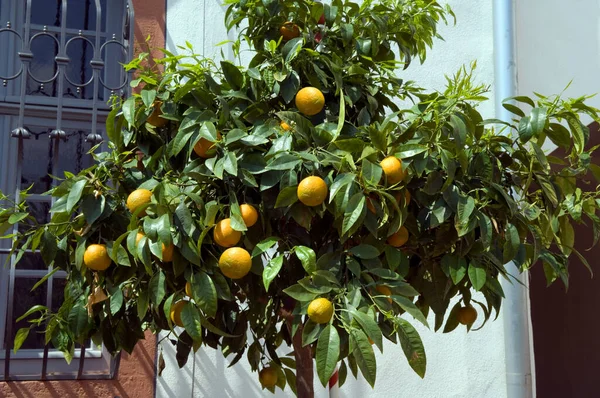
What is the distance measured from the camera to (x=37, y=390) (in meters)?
3.75

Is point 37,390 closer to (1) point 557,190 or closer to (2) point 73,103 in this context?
(2) point 73,103

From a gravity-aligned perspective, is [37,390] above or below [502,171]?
below

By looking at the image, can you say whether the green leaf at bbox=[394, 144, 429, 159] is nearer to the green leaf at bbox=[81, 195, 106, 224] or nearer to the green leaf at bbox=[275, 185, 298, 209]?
the green leaf at bbox=[275, 185, 298, 209]

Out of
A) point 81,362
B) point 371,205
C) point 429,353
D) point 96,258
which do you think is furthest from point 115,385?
point 371,205

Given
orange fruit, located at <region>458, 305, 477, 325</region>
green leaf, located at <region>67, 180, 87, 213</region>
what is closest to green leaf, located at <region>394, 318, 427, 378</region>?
orange fruit, located at <region>458, 305, 477, 325</region>

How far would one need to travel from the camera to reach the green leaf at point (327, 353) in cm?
167

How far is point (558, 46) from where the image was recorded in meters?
5.02

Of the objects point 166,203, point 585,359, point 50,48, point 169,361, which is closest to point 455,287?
point 166,203

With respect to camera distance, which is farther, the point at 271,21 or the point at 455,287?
the point at 271,21

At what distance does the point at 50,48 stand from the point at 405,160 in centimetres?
286

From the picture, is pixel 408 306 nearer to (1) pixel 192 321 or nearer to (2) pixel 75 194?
(1) pixel 192 321

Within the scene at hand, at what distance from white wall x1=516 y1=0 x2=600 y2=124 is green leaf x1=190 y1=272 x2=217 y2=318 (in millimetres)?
3527

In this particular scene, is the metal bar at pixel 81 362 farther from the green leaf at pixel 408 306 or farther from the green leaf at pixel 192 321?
the green leaf at pixel 408 306

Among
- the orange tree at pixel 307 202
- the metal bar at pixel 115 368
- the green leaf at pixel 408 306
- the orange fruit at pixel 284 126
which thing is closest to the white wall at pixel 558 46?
the orange tree at pixel 307 202
